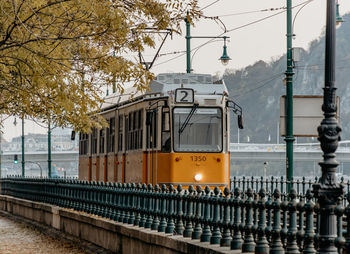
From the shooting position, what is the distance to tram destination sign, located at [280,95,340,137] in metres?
23.6

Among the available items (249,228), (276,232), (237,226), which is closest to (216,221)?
(237,226)

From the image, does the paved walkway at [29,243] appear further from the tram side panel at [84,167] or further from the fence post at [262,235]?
the fence post at [262,235]

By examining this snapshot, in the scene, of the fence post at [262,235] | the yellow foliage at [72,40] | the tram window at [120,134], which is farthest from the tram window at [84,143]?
the fence post at [262,235]

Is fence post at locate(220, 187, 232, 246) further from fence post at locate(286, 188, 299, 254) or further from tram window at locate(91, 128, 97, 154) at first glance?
tram window at locate(91, 128, 97, 154)

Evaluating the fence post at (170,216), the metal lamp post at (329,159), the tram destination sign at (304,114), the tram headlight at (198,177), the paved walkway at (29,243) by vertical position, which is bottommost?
the paved walkway at (29,243)

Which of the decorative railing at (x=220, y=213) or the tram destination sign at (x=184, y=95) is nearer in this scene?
the decorative railing at (x=220, y=213)

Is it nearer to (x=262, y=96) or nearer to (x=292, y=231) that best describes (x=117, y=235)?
(x=292, y=231)

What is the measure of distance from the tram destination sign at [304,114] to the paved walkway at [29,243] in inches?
283

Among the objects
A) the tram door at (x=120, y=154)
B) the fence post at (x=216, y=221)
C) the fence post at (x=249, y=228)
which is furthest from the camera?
the tram door at (x=120, y=154)

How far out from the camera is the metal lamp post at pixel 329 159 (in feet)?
27.2

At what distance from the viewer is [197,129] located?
23.5m

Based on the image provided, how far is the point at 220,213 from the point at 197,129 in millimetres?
12295

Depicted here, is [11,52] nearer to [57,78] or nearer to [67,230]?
[57,78]

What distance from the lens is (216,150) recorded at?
77.0 feet
